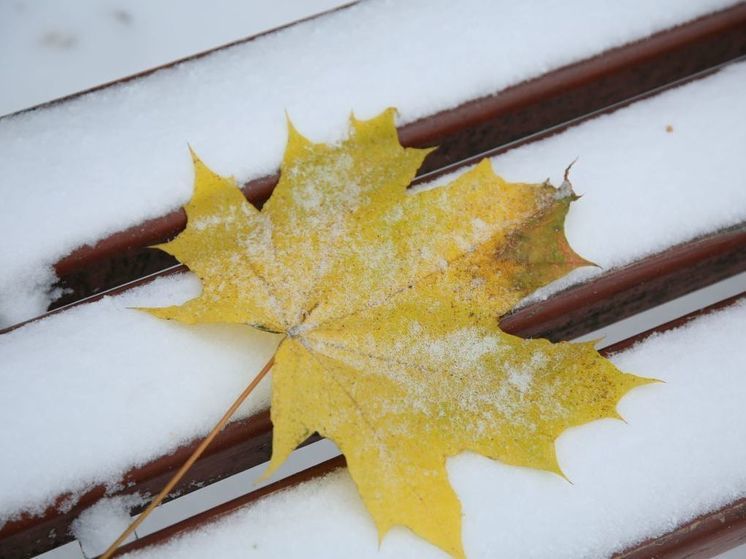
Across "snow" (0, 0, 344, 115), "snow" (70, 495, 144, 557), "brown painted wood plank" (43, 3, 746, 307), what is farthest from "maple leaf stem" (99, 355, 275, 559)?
"snow" (0, 0, 344, 115)

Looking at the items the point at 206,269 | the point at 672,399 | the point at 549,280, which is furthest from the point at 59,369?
the point at 672,399

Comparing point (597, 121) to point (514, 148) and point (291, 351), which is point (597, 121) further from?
point (291, 351)

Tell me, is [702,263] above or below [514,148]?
below

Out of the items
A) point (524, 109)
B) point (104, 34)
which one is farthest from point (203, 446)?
point (104, 34)

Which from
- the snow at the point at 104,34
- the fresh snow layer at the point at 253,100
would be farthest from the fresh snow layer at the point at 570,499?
the snow at the point at 104,34

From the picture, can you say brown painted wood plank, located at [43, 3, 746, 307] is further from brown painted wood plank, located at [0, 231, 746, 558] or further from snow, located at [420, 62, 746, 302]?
brown painted wood plank, located at [0, 231, 746, 558]
